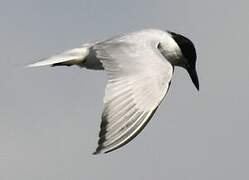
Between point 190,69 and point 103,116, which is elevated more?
point 190,69

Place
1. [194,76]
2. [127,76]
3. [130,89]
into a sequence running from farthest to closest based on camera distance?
[194,76] < [127,76] < [130,89]

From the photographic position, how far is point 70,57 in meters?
13.1

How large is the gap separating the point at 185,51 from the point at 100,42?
1.86m

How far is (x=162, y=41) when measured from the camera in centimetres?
1302

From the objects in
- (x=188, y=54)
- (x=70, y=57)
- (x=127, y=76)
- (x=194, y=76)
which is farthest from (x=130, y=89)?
(x=194, y=76)

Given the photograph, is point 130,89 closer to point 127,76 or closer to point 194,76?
point 127,76

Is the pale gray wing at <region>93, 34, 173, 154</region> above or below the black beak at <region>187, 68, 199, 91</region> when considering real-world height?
below

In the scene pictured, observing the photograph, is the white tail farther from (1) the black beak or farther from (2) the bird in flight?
(1) the black beak

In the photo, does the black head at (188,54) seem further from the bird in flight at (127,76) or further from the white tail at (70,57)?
the white tail at (70,57)

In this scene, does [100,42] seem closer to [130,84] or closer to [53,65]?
[53,65]

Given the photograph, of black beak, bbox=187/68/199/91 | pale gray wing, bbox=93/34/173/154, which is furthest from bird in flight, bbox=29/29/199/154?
black beak, bbox=187/68/199/91

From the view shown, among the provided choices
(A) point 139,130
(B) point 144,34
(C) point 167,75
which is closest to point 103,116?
(A) point 139,130

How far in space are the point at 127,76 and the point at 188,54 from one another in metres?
3.97

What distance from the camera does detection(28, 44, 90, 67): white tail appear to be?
1288cm
